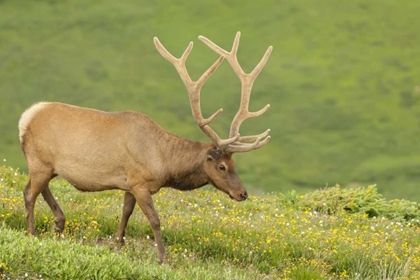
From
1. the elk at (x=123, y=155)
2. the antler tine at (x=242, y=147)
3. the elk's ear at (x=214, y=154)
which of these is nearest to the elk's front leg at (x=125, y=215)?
the elk at (x=123, y=155)

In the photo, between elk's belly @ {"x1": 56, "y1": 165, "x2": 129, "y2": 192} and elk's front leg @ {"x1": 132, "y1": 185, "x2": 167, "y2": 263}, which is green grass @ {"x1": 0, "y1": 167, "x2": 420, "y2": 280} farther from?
elk's belly @ {"x1": 56, "y1": 165, "x2": 129, "y2": 192}

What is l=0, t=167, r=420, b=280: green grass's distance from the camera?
8.58m

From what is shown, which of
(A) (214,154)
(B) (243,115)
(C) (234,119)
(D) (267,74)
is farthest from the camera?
(D) (267,74)

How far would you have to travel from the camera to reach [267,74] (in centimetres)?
2844

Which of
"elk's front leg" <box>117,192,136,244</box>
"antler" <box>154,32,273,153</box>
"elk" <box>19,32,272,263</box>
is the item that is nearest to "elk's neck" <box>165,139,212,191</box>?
"elk" <box>19,32,272,263</box>

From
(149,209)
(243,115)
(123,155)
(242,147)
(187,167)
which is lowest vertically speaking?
(149,209)

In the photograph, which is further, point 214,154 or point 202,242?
point 202,242

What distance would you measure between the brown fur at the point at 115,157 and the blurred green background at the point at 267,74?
12.1m

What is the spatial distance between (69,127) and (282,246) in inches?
130

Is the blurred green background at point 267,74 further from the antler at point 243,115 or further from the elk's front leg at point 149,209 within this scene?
the elk's front leg at point 149,209

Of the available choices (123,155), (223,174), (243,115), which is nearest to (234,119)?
(243,115)

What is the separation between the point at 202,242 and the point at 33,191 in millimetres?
2321

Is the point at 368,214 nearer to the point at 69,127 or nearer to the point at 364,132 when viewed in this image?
the point at 69,127

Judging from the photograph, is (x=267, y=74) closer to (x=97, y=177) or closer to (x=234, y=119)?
(x=234, y=119)
